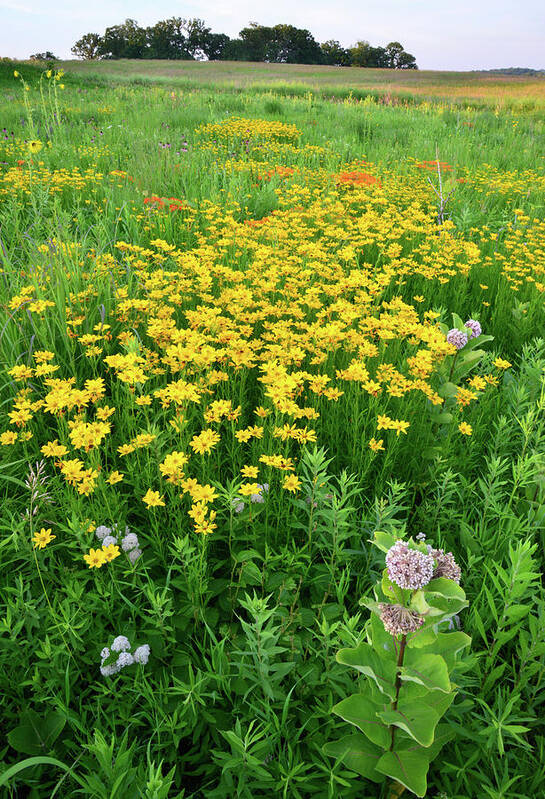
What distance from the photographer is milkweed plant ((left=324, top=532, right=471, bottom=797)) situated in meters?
0.99

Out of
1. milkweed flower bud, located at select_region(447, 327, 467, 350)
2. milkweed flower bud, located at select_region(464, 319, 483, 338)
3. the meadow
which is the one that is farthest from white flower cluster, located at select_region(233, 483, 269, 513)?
milkweed flower bud, located at select_region(464, 319, 483, 338)

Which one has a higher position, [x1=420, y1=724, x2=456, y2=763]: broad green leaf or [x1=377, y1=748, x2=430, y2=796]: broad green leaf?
[x1=377, y1=748, x2=430, y2=796]: broad green leaf

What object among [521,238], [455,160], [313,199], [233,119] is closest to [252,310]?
[313,199]

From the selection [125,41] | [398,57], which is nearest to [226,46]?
[125,41]

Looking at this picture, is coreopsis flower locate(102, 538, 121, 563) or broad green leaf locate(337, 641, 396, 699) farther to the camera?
coreopsis flower locate(102, 538, 121, 563)

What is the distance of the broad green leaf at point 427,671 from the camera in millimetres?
1012

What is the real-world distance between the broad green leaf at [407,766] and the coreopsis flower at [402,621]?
373mm

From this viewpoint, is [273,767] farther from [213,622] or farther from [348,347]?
[348,347]

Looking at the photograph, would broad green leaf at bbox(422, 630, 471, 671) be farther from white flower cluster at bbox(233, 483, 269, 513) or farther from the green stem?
white flower cluster at bbox(233, 483, 269, 513)

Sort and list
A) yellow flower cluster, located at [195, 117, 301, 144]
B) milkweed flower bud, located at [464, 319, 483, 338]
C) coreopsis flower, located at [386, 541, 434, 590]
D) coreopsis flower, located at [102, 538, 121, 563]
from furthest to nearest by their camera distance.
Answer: yellow flower cluster, located at [195, 117, 301, 144] → milkweed flower bud, located at [464, 319, 483, 338] → coreopsis flower, located at [102, 538, 121, 563] → coreopsis flower, located at [386, 541, 434, 590]

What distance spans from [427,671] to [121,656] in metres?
0.84

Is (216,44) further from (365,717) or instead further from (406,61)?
(365,717)

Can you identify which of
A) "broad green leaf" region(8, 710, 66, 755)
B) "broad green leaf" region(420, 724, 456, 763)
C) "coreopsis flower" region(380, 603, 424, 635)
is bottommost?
"broad green leaf" region(8, 710, 66, 755)

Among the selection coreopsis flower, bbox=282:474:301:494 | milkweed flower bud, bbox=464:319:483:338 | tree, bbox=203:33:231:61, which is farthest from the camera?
tree, bbox=203:33:231:61
